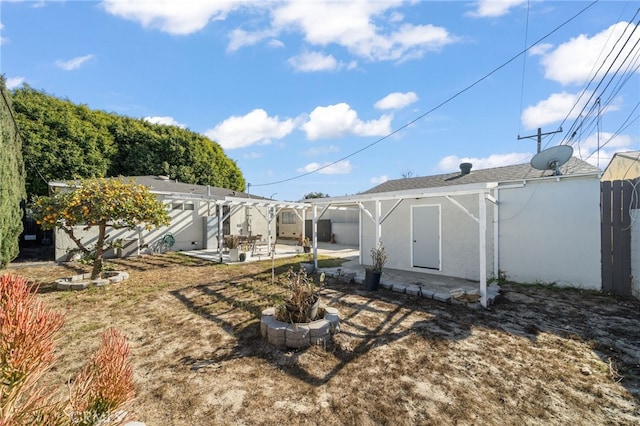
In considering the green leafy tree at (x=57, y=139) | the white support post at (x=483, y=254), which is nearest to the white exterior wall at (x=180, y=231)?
the green leafy tree at (x=57, y=139)

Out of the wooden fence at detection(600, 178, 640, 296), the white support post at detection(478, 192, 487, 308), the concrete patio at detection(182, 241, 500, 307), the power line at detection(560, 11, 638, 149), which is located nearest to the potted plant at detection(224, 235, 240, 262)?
the concrete patio at detection(182, 241, 500, 307)

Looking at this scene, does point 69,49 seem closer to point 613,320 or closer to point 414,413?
point 414,413

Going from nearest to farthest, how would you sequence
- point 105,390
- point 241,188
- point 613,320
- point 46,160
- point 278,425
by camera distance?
1. point 105,390
2. point 278,425
3. point 613,320
4. point 46,160
5. point 241,188

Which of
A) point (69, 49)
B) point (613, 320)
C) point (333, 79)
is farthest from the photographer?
point (333, 79)

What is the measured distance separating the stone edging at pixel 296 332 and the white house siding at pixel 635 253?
698cm

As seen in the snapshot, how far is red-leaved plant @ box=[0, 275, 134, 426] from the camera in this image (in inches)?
44.5

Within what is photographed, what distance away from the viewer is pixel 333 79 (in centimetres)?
1300

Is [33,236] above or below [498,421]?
above

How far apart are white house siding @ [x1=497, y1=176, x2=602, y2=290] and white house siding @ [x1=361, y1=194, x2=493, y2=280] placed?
55 centimetres

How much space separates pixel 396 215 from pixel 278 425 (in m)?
8.16

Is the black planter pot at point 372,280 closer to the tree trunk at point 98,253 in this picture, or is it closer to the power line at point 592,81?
the power line at point 592,81

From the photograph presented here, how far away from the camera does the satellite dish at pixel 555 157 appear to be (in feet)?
25.7

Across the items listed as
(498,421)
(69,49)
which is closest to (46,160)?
(69,49)

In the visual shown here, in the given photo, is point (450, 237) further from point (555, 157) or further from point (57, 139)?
point (57, 139)
